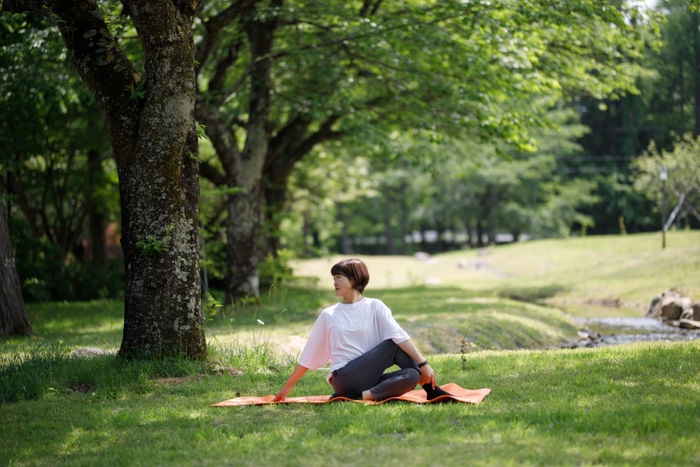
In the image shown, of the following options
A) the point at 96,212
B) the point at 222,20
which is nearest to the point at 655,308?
the point at 222,20

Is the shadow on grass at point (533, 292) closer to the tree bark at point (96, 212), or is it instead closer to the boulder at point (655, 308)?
the boulder at point (655, 308)

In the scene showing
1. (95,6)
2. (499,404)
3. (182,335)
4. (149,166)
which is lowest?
(499,404)

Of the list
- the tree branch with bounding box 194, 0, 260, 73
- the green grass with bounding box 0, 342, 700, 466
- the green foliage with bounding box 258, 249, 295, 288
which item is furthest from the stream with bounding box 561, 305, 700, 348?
the tree branch with bounding box 194, 0, 260, 73

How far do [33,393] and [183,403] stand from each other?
5.58 feet

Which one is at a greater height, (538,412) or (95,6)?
(95,6)

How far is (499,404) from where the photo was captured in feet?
17.5

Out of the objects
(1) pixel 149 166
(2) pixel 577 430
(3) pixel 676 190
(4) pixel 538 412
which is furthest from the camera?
(3) pixel 676 190

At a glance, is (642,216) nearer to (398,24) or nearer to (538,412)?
(398,24)

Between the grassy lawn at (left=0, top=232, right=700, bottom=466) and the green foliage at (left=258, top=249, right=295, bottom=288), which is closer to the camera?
the grassy lawn at (left=0, top=232, right=700, bottom=466)

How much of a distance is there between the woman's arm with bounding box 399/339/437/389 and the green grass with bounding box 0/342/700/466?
0.28 metres

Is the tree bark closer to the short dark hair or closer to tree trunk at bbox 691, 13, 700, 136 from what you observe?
the short dark hair

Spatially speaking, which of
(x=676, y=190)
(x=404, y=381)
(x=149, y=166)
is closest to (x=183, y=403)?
(x=404, y=381)

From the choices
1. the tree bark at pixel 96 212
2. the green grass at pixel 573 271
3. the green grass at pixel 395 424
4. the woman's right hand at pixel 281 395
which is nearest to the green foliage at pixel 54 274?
the tree bark at pixel 96 212

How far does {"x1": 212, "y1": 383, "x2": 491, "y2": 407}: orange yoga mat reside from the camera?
215 inches
